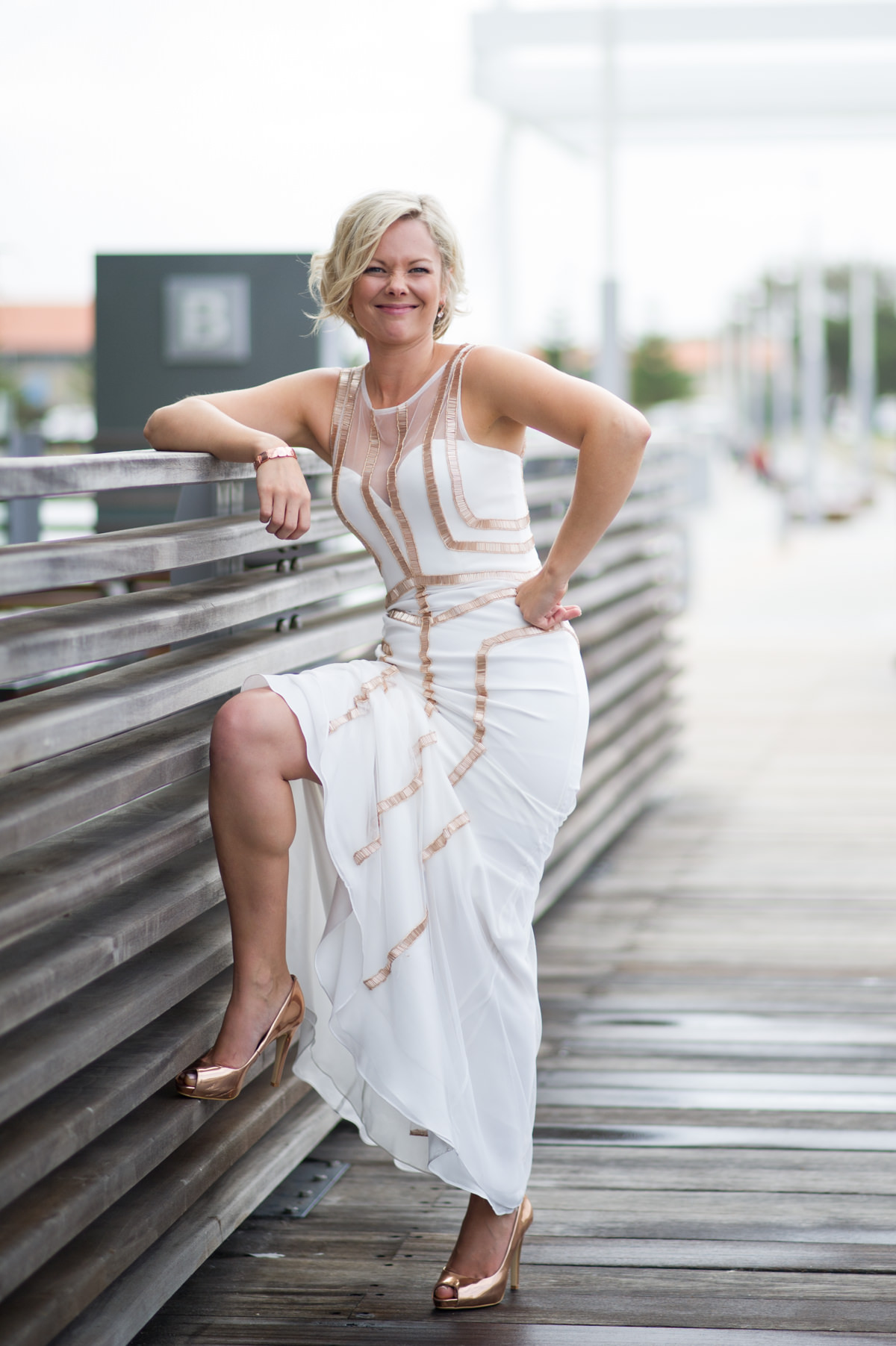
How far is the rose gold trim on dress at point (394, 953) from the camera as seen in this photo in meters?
2.60

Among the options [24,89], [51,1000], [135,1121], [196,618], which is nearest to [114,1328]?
[135,1121]

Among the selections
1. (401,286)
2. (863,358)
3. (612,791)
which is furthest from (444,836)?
(863,358)

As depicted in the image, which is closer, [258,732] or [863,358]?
[258,732]

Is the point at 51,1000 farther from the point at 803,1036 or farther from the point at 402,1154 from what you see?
the point at 803,1036

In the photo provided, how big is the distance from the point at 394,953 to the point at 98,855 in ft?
1.67

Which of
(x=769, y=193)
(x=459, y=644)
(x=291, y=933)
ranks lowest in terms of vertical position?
(x=291, y=933)

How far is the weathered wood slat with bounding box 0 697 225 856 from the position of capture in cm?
214

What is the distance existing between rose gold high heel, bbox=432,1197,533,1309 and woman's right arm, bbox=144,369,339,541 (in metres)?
1.22

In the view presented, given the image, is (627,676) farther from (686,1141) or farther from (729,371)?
(729,371)

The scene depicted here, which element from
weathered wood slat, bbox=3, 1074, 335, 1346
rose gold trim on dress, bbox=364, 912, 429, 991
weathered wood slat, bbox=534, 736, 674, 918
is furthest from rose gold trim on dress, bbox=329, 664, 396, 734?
weathered wood slat, bbox=534, 736, 674, 918

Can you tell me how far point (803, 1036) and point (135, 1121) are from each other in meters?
2.12

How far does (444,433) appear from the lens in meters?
2.74

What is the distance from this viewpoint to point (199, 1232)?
109 inches

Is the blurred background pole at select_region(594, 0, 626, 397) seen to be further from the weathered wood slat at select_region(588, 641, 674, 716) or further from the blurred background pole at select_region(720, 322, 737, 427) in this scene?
the blurred background pole at select_region(720, 322, 737, 427)
